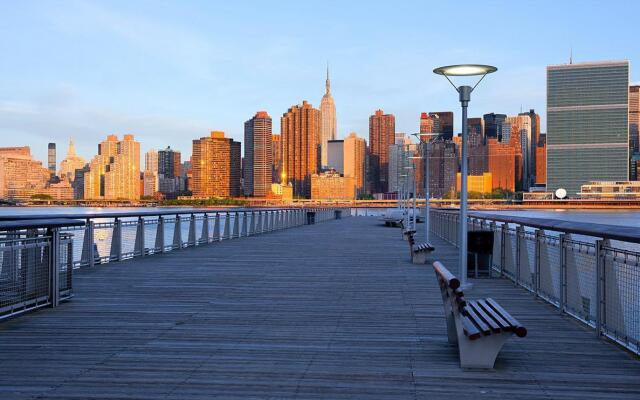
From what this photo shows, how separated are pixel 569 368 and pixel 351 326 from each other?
8.56 feet

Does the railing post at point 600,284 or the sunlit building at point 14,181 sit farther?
the sunlit building at point 14,181

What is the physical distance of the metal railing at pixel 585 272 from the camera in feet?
21.3

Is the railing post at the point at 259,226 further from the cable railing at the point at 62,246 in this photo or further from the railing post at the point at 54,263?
the railing post at the point at 54,263

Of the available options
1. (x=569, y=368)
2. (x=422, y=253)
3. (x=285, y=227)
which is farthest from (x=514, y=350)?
(x=285, y=227)

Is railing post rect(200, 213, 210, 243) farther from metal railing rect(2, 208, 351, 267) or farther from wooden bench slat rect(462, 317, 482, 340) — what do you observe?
wooden bench slat rect(462, 317, 482, 340)

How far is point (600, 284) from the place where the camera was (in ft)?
23.2

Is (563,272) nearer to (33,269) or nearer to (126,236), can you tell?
(33,269)

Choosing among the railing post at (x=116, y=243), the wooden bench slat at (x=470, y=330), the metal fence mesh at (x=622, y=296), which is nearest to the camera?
the wooden bench slat at (x=470, y=330)

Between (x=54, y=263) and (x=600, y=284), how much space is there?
658 cm

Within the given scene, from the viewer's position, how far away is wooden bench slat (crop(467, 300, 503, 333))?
5.52 meters

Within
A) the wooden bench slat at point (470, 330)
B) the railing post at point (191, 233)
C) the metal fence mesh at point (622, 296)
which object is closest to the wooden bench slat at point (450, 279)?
the wooden bench slat at point (470, 330)

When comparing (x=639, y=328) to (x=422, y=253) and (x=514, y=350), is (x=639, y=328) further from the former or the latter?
(x=422, y=253)

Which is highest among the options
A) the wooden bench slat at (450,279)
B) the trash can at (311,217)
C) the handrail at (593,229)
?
the handrail at (593,229)

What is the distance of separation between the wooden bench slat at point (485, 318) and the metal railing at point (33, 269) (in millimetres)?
5099
